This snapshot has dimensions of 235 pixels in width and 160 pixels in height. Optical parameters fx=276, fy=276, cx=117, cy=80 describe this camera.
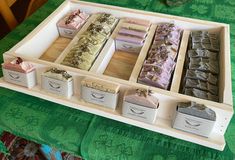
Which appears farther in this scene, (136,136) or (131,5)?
(131,5)

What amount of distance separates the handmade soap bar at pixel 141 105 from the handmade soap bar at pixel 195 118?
2.4 inches

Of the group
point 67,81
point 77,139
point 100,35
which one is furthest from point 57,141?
point 100,35

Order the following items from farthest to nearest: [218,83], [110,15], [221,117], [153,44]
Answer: [110,15], [153,44], [218,83], [221,117]

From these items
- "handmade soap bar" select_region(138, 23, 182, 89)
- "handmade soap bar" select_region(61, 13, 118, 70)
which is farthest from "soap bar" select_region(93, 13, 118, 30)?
"handmade soap bar" select_region(138, 23, 182, 89)

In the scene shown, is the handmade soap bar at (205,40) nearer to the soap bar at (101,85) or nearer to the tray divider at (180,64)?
the tray divider at (180,64)

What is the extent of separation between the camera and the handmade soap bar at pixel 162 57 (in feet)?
2.53

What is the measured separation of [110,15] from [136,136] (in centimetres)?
52

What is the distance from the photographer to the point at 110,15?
1071 mm

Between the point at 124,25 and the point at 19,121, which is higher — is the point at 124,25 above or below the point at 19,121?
above

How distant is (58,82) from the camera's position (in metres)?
0.76

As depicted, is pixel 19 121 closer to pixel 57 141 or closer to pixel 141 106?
pixel 57 141

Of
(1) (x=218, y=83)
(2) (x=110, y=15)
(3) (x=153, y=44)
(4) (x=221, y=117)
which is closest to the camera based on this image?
(4) (x=221, y=117)

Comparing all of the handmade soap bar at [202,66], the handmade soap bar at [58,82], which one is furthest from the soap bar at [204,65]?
the handmade soap bar at [58,82]

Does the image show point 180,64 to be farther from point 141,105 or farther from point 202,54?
point 141,105
